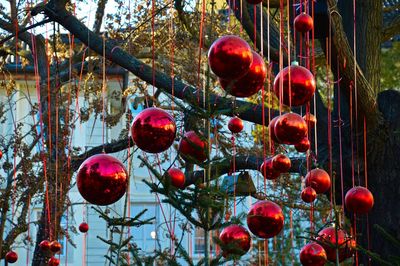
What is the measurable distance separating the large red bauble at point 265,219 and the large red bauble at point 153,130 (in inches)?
36.7

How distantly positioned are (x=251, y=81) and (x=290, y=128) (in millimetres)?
504

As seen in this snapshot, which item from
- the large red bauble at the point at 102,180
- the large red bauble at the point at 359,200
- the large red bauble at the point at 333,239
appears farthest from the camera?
the large red bauble at the point at 359,200

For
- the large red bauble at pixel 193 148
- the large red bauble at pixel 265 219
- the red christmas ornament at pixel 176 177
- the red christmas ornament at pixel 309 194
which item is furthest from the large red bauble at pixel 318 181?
the large red bauble at pixel 193 148

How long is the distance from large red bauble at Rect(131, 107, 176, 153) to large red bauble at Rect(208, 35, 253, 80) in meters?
0.56

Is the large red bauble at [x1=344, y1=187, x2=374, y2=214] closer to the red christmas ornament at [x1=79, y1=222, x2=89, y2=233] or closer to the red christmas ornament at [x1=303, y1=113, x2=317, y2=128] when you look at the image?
the red christmas ornament at [x1=303, y1=113, x2=317, y2=128]

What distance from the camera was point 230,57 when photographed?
199 inches

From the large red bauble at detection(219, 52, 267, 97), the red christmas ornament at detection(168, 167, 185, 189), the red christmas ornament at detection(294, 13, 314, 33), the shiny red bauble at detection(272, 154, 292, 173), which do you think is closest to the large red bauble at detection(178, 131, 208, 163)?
the large red bauble at detection(219, 52, 267, 97)

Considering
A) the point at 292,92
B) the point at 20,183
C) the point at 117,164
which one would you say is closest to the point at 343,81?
the point at 292,92

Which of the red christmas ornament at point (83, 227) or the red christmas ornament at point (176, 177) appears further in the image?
the red christmas ornament at point (83, 227)

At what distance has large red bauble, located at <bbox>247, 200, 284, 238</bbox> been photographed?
19.9 ft

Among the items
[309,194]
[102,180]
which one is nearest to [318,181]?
[309,194]

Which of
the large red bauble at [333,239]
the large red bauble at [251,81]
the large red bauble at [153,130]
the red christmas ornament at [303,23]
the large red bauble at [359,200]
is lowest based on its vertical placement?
the large red bauble at [333,239]

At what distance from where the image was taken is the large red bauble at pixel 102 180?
17.7ft

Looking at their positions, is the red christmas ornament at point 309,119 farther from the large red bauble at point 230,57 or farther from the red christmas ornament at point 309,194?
the large red bauble at point 230,57
